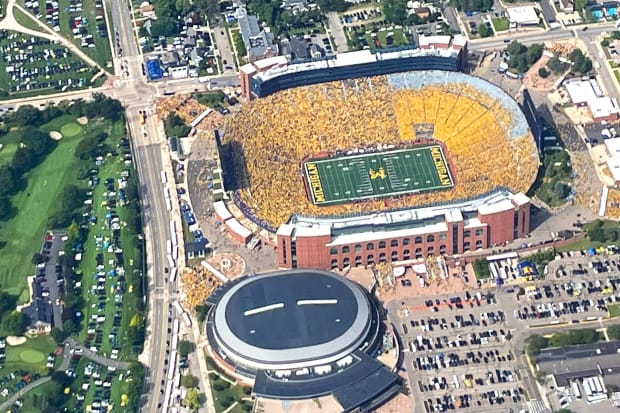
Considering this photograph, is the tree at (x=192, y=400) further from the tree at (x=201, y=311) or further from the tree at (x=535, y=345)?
the tree at (x=535, y=345)

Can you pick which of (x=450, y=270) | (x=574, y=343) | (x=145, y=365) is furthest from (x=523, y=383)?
(x=145, y=365)

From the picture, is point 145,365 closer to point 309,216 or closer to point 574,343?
point 309,216

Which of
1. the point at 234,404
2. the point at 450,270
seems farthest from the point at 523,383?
the point at 234,404

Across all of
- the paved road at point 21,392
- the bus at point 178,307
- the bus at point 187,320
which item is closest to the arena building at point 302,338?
the bus at point 187,320

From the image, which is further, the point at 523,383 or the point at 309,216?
the point at 309,216

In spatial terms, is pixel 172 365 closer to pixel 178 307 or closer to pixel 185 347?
pixel 185 347

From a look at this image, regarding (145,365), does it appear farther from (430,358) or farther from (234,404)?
(430,358)
